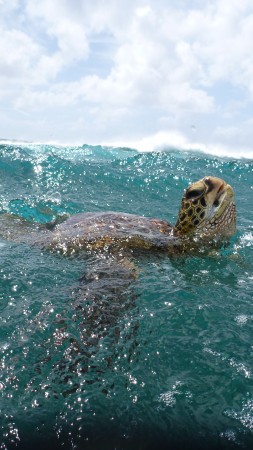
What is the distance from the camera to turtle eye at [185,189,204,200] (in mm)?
4781

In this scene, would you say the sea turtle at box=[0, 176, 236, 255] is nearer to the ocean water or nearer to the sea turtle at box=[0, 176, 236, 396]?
the sea turtle at box=[0, 176, 236, 396]

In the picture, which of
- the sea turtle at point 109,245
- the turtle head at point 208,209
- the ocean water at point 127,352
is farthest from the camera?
the turtle head at point 208,209

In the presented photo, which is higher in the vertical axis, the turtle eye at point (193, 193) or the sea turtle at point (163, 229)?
the turtle eye at point (193, 193)

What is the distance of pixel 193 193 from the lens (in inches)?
190

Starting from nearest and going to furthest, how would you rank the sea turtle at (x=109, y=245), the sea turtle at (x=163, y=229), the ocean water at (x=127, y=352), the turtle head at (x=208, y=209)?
the ocean water at (x=127, y=352) → the sea turtle at (x=109, y=245) → the sea turtle at (x=163, y=229) → the turtle head at (x=208, y=209)

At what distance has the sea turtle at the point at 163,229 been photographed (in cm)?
460

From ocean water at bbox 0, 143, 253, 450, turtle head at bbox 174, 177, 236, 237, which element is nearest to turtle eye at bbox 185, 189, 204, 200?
turtle head at bbox 174, 177, 236, 237

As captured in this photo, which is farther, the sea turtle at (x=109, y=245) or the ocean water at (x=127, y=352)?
the sea turtle at (x=109, y=245)

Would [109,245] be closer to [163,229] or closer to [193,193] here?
A: [163,229]

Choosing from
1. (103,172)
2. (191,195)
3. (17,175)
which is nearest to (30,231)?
(191,195)

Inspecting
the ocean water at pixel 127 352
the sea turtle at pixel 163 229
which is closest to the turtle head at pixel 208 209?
the sea turtle at pixel 163 229

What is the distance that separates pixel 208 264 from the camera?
4582mm

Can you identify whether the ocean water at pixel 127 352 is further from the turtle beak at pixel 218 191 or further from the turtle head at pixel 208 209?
the turtle beak at pixel 218 191

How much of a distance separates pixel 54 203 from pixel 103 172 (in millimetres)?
3818
